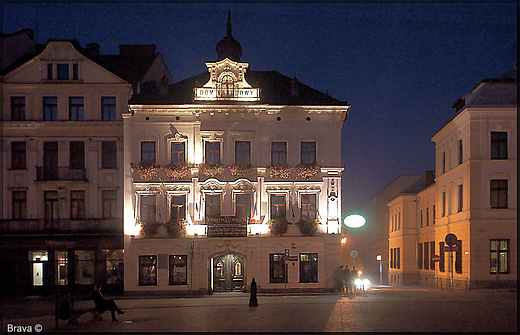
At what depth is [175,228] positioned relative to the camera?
116ft

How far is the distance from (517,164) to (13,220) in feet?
98.3

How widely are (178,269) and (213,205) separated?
14.0 ft

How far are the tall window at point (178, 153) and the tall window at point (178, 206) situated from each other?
204 centimetres

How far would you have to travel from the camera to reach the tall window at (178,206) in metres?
36.0

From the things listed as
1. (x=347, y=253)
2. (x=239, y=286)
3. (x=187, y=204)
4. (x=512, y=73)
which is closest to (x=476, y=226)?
(x=512, y=73)

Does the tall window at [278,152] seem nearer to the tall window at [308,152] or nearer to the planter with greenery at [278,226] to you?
the tall window at [308,152]

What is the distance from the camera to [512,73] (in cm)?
3747

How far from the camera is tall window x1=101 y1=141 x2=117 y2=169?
Answer: 1489 inches

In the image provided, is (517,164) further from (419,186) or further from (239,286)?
(419,186)

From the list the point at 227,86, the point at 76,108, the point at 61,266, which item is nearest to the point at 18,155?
the point at 76,108

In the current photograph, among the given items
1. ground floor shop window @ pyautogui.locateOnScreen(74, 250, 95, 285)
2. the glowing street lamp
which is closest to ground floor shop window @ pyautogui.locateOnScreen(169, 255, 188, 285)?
ground floor shop window @ pyautogui.locateOnScreen(74, 250, 95, 285)

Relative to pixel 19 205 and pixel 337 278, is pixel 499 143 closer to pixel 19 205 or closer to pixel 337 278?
pixel 337 278

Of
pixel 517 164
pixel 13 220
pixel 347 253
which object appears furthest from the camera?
pixel 347 253

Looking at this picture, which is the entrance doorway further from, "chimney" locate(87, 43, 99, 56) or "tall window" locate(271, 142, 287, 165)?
"chimney" locate(87, 43, 99, 56)
